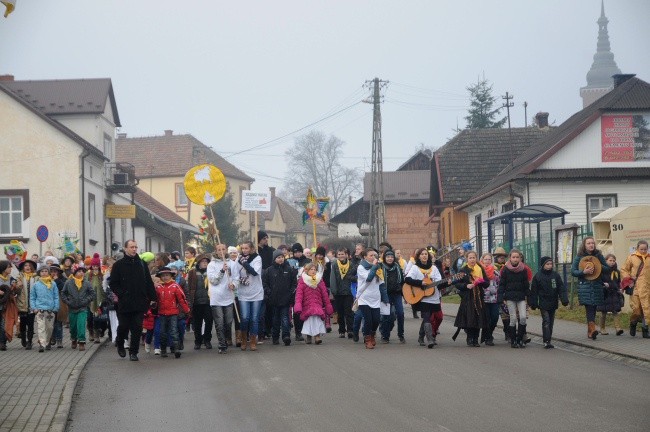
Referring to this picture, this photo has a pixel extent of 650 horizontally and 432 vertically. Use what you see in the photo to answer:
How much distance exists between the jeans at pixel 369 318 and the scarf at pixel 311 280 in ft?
3.90

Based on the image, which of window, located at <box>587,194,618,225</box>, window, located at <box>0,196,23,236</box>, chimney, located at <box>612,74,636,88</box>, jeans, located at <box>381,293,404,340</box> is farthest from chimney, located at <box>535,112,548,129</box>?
jeans, located at <box>381,293,404,340</box>

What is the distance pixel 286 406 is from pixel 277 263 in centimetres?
865

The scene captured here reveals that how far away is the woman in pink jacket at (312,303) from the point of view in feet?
63.3

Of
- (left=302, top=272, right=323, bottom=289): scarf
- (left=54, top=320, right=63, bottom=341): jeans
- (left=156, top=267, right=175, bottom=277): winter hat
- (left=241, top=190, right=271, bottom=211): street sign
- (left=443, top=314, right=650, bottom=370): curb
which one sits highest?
(left=241, top=190, right=271, bottom=211): street sign

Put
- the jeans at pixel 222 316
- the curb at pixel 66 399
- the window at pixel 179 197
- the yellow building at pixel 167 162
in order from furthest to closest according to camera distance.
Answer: the yellow building at pixel 167 162
the window at pixel 179 197
the jeans at pixel 222 316
the curb at pixel 66 399

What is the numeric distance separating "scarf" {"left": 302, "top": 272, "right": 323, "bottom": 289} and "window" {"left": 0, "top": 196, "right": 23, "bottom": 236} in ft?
95.2

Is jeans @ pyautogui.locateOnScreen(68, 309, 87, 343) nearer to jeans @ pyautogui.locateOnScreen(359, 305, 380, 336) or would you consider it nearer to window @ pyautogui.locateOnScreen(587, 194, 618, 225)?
jeans @ pyautogui.locateOnScreen(359, 305, 380, 336)

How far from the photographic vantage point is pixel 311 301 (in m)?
19.5

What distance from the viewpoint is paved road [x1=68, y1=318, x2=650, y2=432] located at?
33.0ft

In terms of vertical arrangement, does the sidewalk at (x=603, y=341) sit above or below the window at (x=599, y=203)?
below

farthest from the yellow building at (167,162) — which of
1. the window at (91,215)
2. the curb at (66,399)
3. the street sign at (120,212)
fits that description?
the curb at (66,399)

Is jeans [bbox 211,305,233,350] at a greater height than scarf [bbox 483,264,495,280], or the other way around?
scarf [bbox 483,264,495,280]

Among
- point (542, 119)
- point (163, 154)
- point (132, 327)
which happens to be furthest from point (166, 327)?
point (163, 154)

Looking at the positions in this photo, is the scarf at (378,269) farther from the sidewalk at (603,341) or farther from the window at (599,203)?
the window at (599,203)
